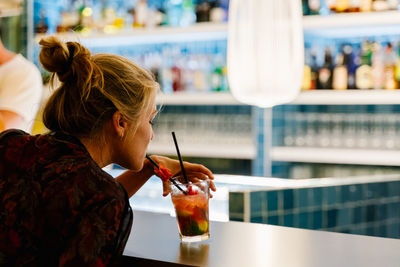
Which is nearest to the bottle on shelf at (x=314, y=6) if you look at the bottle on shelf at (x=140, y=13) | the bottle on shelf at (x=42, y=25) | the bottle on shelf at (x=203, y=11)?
the bottle on shelf at (x=203, y=11)

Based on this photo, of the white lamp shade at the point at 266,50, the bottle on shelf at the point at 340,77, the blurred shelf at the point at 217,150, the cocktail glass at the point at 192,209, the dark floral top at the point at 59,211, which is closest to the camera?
the dark floral top at the point at 59,211

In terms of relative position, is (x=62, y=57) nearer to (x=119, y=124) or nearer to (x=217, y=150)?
(x=119, y=124)

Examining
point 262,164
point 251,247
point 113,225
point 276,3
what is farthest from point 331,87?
point 113,225

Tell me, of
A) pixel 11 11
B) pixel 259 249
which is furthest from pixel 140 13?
pixel 259 249

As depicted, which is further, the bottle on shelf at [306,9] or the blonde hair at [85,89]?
the bottle on shelf at [306,9]

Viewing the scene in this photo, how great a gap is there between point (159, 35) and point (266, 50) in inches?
46.8

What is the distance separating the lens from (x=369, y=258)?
90cm

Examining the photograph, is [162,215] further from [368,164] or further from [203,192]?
[368,164]

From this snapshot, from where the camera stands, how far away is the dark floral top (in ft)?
2.56

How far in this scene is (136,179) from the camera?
→ 1.26 m

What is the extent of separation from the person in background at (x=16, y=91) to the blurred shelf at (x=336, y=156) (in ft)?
5.05

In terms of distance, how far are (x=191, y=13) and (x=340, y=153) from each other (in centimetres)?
130

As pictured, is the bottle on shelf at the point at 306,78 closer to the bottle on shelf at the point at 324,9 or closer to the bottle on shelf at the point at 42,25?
the bottle on shelf at the point at 324,9

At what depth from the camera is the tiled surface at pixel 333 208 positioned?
1.94m
